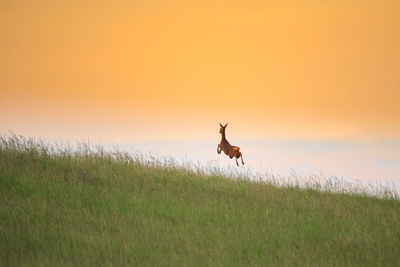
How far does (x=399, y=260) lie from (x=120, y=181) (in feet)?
27.8

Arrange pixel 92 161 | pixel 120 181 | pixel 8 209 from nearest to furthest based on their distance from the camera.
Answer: pixel 8 209, pixel 120 181, pixel 92 161

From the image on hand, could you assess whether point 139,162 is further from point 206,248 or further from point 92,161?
point 206,248

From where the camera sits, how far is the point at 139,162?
20.1 m

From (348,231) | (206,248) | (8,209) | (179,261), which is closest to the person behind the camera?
(179,261)

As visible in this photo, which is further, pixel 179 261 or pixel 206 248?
pixel 206 248

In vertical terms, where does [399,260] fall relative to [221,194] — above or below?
below

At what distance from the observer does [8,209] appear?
47.7 feet

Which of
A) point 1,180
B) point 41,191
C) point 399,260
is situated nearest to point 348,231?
point 399,260

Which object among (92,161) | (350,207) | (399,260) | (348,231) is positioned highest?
(92,161)

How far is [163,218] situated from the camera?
48.4ft

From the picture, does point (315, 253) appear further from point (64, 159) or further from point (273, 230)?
point (64, 159)

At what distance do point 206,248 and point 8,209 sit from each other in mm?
5342

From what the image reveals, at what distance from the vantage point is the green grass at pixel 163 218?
1261 centimetres

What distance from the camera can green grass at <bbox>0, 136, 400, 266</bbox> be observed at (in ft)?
41.4
